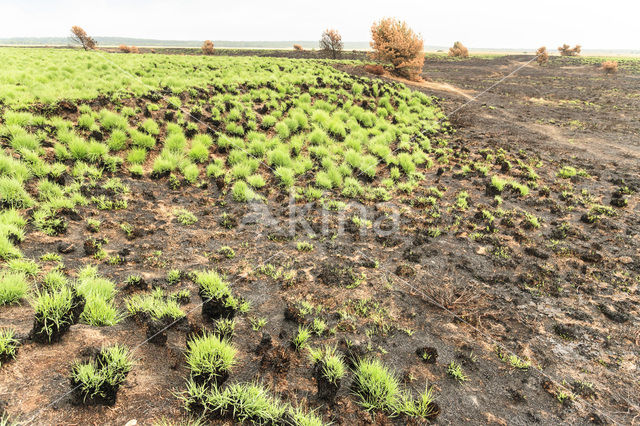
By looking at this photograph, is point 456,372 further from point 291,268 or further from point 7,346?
point 7,346

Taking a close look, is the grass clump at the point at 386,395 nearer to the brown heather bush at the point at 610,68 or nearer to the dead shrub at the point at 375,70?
the dead shrub at the point at 375,70

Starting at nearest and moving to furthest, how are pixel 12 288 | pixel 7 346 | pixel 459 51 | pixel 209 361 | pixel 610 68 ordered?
pixel 7 346 → pixel 209 361 → pixel 12 288 → pixel 610 68 → pixel 459 51

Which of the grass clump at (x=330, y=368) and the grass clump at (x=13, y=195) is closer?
the grass clump at (x=330, y=368)

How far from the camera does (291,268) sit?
217 inches

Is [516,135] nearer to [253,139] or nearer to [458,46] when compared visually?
[253,139]

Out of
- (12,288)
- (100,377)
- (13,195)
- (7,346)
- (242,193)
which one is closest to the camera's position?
(100,377)

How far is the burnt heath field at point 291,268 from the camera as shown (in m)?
3.00

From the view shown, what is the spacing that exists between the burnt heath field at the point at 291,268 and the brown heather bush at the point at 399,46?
1627 cm

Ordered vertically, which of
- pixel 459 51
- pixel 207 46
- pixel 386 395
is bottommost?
pixel 386 395

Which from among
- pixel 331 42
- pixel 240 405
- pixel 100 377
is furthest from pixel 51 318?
pixel 331 42

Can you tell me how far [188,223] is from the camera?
649 cm

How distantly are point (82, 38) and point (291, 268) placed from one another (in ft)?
189

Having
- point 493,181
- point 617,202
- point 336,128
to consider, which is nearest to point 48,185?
point 336,128

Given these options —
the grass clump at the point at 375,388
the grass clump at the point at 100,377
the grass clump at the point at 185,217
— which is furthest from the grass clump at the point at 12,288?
the grass clump at the point at 375,388
